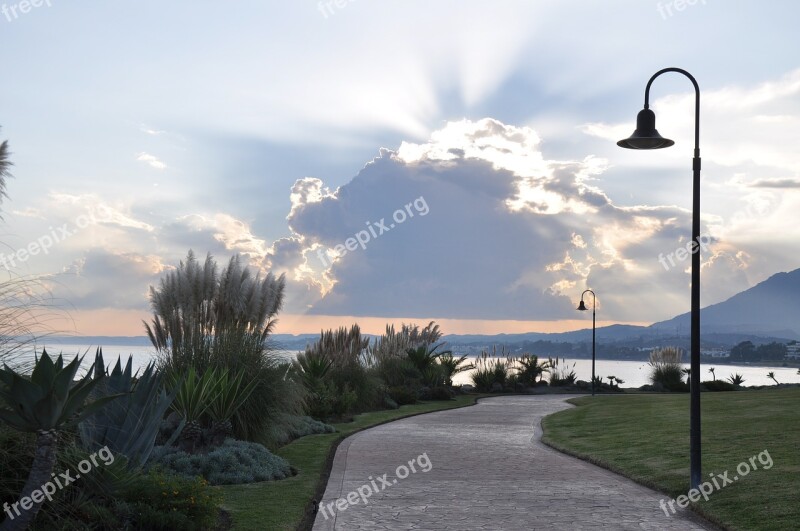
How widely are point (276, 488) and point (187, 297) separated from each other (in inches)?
316

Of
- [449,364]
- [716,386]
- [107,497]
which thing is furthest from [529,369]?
[107,497]

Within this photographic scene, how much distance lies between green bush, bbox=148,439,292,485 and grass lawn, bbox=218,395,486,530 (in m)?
0.19

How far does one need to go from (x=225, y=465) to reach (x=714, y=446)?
896cm

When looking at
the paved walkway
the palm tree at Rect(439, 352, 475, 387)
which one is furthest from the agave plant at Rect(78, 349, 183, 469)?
the palm tree at Rect(439, 352, 475, 387)

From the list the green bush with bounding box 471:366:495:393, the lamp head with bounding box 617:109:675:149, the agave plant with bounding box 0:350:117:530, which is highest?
the lamp head with bounding box 617:109:675:149

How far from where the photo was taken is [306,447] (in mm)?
15484

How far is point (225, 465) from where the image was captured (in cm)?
1145

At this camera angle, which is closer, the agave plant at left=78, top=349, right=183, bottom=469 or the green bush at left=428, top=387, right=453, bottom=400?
the agave plant at left=78, top=349, right=183, bottom=469

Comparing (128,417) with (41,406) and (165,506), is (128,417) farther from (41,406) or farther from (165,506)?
(41,406)

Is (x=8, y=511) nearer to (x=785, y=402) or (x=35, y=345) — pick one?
(x=35, y=345)

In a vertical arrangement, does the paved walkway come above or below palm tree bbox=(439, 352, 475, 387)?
below

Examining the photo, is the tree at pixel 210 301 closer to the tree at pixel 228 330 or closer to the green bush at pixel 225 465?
the tree at pixel 228 330

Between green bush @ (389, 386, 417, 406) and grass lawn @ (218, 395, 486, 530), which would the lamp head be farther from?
green bush @ (389, 386, 417, 406)

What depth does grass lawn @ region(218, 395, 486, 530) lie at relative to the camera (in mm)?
8969
